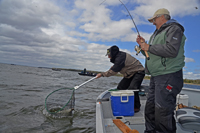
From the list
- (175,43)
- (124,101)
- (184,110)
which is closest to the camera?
(175,43)

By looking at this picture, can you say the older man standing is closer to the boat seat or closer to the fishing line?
the boat seat

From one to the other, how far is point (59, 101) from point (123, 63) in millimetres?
2916

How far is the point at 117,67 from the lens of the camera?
3793 mm

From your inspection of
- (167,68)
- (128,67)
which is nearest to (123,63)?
(128,67)

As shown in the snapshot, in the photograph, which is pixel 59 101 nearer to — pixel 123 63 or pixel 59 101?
pixel 59 101

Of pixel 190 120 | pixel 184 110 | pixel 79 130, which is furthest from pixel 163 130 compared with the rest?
pixel 79 130

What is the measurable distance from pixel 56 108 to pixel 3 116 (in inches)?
70.6

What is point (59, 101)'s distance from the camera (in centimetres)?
522

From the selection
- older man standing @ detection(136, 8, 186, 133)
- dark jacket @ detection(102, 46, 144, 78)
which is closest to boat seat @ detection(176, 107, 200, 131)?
older man standing @ detection(136, 8, 186, 133)

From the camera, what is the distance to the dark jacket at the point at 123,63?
378 centimetres

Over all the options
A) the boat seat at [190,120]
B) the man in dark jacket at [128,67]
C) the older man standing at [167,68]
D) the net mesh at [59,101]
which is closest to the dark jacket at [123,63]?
the man in dark jacket at [128,67]

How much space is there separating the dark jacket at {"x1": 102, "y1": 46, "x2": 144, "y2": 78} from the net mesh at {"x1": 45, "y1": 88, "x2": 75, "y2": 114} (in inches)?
72.0

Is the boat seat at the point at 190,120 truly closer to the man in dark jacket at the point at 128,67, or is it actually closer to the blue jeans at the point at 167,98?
the blue jeans at the point at 167,98

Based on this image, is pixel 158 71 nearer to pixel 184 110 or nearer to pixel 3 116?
pixel 184 110
